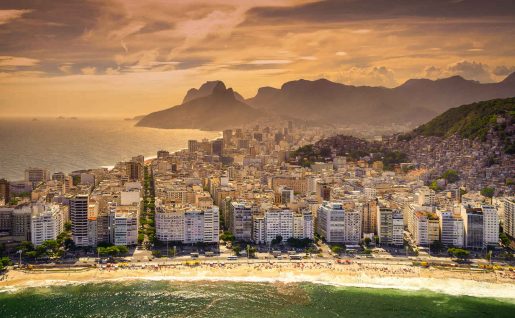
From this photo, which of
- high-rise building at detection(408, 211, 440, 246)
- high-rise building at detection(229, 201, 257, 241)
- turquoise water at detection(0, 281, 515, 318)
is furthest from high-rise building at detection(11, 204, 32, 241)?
high-rise building at detection(408, 211, 440, 246)

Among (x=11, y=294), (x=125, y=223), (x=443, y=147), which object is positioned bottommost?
(x=11, y=294)

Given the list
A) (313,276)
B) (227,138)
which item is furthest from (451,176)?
(227,138)

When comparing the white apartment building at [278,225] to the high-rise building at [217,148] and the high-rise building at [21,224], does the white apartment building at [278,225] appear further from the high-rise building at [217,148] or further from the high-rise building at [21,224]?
the high-rise building at [217,148]

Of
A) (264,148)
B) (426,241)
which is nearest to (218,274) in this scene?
(426,241)

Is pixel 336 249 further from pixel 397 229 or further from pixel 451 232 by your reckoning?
pixel 451 232

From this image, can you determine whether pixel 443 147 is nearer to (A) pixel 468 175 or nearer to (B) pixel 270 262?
(A) pixel 468 175
